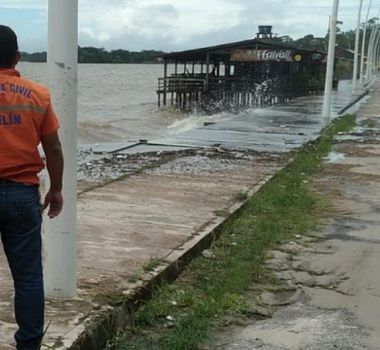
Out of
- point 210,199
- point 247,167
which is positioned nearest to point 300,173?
point 247,167

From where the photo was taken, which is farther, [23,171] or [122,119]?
[122,119]

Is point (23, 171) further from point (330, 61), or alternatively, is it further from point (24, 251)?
point (330, 61)

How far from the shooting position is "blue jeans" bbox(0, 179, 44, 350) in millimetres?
3191

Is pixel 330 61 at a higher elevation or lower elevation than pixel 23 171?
higher

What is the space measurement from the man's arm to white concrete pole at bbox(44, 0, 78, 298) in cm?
83

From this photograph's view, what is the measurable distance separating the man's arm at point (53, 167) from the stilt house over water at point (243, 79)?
39173 mm

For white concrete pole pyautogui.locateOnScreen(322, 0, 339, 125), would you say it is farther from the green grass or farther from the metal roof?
the metal roof

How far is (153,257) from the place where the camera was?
573 cm

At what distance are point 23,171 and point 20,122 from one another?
0.76 ft

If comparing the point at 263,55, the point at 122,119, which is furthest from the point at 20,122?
the point at 263,55

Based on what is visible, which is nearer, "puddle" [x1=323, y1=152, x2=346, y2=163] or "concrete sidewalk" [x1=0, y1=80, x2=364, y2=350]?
"concrete sidewalk" [x1=0, y1=80, x2=364, y2=350]

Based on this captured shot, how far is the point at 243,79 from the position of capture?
46906mm

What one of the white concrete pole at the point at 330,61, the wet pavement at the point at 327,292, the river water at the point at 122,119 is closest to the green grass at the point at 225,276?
the wet pavement at the point at 327,292

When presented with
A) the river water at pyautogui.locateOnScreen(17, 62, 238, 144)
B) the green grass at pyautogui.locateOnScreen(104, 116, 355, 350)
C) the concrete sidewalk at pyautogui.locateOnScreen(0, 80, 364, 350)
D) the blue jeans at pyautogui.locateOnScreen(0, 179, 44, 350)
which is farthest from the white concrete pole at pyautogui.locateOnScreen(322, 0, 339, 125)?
the blue jeans at pyautogui.locateOnScreen(0, 179, 44, 350)
